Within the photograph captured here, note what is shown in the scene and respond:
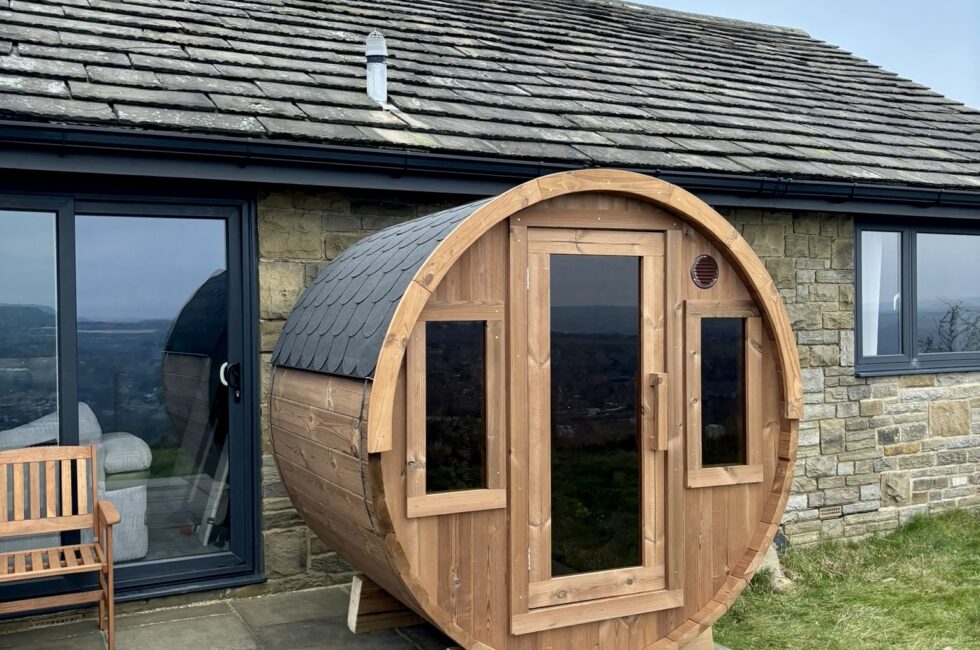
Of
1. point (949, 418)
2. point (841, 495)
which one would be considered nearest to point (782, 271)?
point (841, 495)

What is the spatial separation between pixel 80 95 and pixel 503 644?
3.68 metres

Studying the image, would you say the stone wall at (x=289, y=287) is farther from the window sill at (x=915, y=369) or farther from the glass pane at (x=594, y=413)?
the window sill at (x=915, y=369)

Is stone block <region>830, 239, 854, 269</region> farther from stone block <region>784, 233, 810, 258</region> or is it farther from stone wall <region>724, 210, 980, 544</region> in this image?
stone block <region>784, 233, 810, 258</region>

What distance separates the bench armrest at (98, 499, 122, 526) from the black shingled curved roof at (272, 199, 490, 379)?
111 centimetres

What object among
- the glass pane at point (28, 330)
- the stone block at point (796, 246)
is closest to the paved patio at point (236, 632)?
the glass pane at point (28, 330)

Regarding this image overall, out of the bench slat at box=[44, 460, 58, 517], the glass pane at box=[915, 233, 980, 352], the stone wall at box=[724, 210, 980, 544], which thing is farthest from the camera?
the glass pane at box=[915, 233, 980, 352]

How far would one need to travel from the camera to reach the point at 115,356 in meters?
5.54

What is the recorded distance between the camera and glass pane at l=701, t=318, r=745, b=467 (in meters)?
4.84

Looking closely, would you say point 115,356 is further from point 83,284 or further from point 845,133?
point 845,133

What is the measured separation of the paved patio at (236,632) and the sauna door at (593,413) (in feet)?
2.97

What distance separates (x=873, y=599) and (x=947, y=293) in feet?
11.5

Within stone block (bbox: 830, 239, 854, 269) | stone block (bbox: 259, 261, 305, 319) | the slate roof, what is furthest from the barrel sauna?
stone block (bbox: 830, 239, 854, 269)

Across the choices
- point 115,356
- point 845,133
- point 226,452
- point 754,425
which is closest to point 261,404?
point 226,452

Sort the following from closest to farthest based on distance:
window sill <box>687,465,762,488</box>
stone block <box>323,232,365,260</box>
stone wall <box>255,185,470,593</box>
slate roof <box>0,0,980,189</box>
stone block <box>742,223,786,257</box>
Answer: window sill <box>687,465,762,488</box>
slate roof <box>0,0,980,189</box>
stone wall <box>255,185,470,593</box>
stone block <box>323,232,365,260</box>
stone block <box>742,223,786,257</box>
